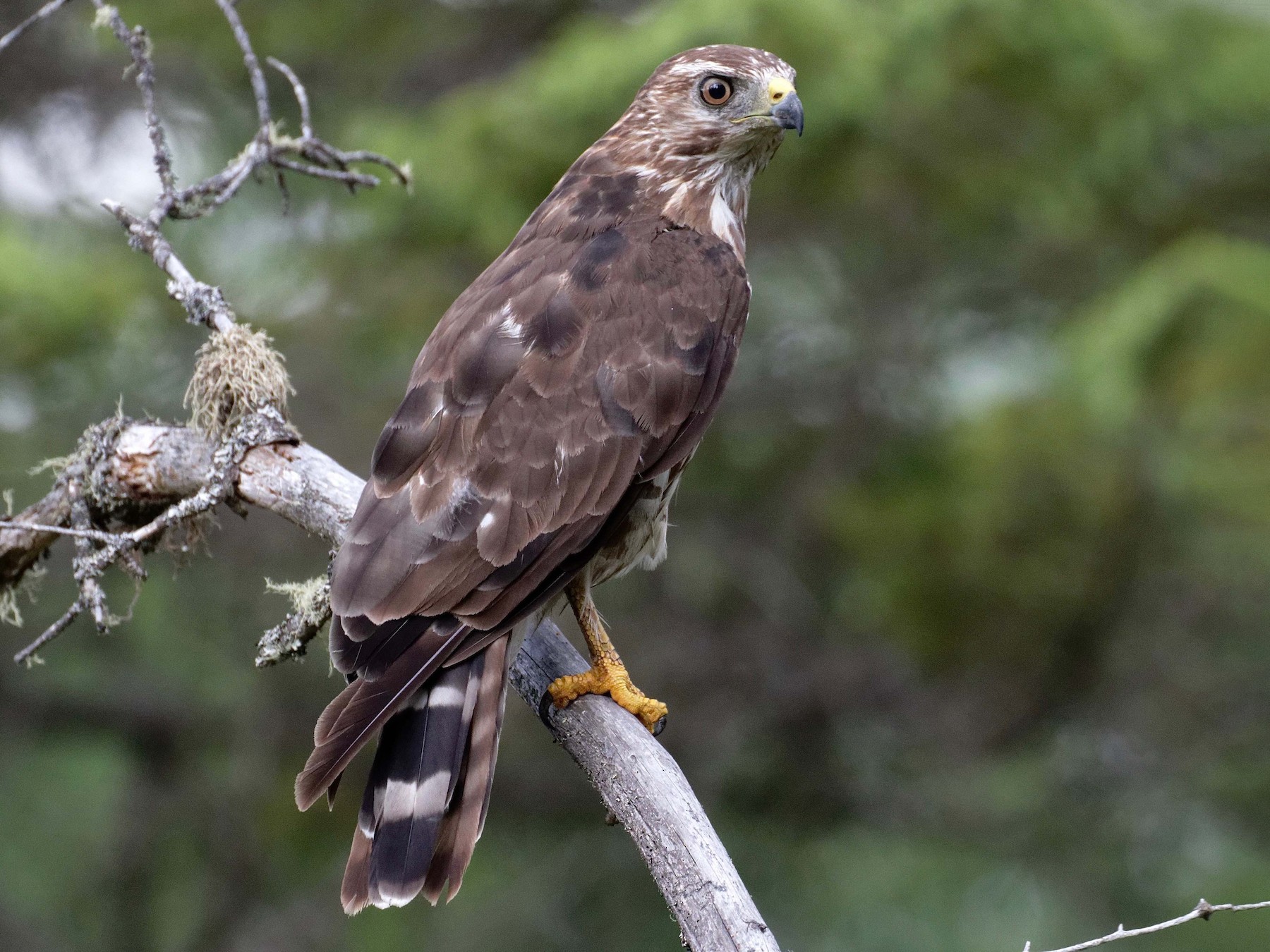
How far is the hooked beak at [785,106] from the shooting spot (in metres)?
3.71

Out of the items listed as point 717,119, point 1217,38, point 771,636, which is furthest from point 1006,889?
point 717,119

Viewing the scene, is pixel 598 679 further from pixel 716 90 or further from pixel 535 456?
pixel 716 90

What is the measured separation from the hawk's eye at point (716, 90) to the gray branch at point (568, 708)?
1470 mm

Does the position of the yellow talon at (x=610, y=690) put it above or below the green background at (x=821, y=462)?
below

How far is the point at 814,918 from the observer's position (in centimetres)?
825

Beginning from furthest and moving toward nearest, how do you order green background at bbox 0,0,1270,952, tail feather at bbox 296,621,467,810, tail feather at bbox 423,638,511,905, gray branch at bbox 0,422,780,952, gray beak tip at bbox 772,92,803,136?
green background at bbox 0,0,1270,952 < gray beak tip at bbox 772,92,803,136 < tail feather at bbox 423,638,511,905 < tail feather at bbox 296,621,467,810 < gray branch at bbox 0,422,780,952

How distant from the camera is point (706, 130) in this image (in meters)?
3.87

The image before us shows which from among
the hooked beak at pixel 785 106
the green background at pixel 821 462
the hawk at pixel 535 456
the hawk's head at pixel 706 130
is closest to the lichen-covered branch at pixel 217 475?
the hawk at pixel 535 456

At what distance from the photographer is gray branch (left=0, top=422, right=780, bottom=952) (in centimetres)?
242

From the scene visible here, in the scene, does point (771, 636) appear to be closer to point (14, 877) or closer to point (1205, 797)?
point (1205, 797)

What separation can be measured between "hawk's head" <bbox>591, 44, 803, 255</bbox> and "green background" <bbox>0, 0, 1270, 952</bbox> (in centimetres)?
106

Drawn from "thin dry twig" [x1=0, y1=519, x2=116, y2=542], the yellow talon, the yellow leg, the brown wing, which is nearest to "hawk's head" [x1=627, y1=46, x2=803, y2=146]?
the brown wing

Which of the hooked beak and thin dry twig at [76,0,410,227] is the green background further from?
thin dry twig at [76,0,410,227]

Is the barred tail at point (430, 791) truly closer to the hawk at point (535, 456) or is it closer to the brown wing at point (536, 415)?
the hawk at point (535, 456)
